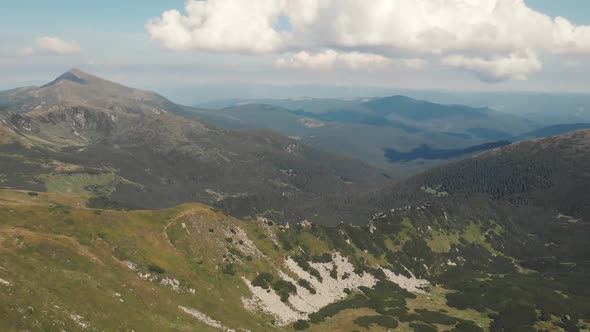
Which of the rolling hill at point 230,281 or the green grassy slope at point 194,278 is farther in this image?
the rolling hill at point 230,281

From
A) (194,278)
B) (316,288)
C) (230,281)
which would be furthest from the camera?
(316,288)

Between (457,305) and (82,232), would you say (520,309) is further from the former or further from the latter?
(82,232)

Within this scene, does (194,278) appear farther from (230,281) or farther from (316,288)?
(316,288)

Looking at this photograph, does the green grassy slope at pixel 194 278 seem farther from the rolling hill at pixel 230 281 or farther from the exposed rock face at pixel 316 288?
the exposed rock face at pixel 316 288

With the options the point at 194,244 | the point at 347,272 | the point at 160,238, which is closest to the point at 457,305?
the point at 347,272

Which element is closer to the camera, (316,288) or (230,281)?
(230,281)

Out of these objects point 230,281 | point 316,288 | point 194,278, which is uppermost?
point 194,278

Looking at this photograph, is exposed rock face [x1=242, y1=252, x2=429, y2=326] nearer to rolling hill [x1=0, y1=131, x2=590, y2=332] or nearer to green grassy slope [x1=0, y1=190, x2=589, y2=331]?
rolling hill [x1=0, y1=131, x2=590, y2=332]

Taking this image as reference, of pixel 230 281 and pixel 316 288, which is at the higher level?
pixel 230 281

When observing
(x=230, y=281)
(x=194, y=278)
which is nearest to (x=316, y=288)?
(x=230, y=281)

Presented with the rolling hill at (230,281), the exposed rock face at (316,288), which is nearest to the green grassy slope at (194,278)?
the rolling hill at (230,281)

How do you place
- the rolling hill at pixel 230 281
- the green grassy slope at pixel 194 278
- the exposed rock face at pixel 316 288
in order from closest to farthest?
the green grassy slope at pixel 194 278, the rolling hill at pixel 230 281, the exposed rock face at pixel 316 288
